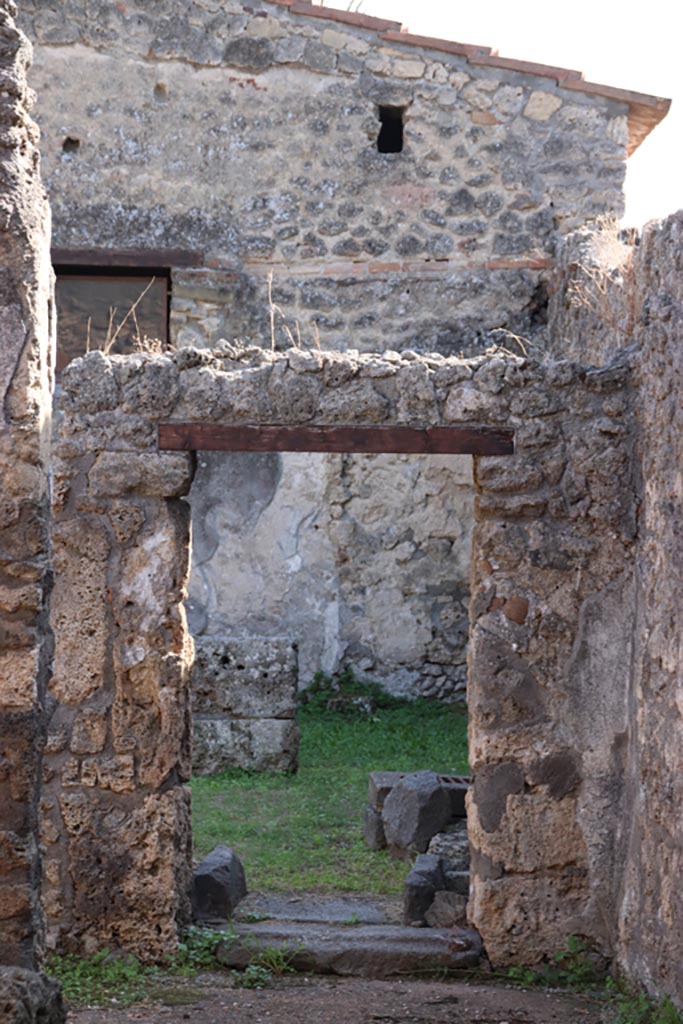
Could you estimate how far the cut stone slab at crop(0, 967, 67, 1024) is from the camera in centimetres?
279

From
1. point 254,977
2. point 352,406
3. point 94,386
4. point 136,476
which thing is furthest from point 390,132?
point 254,977

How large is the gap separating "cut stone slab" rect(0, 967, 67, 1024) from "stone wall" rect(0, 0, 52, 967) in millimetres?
153

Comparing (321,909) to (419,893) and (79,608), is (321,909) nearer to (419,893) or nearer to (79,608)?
(419,893)

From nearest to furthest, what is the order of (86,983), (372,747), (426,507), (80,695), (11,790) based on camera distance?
(11,790) → (86,983) → (80,695) → (372,747) → (426,507)

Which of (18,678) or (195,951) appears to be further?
(195,951)

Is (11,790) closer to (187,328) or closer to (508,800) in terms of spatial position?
(508,800)

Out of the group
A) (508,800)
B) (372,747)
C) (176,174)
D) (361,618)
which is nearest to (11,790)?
(508,800)

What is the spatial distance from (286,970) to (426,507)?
207 inches

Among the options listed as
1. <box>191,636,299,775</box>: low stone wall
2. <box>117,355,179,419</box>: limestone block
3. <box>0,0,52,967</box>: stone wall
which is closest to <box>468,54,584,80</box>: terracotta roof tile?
<box>191,636,299,775</box>: low stone wall

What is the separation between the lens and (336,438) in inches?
220

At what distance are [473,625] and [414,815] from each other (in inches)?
78.4

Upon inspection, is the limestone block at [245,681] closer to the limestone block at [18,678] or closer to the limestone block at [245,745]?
the limestone block at [245,745]

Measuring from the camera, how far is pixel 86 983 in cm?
520

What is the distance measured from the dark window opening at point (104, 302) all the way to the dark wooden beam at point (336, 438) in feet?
16.5
